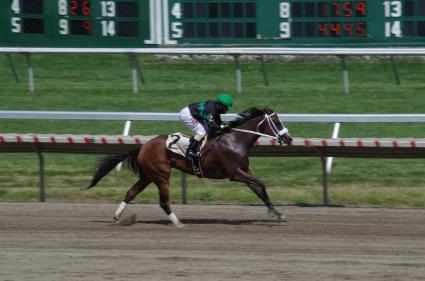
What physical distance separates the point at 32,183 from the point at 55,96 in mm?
5143

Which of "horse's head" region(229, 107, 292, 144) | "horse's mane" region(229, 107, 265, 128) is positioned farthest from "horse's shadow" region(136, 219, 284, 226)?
"horse's mane" region(229, 107, 265, 128)

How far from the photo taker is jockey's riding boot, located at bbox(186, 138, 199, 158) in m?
10.6

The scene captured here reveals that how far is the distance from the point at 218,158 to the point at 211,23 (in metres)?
8.51

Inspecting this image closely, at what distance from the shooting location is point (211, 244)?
30.5 feet

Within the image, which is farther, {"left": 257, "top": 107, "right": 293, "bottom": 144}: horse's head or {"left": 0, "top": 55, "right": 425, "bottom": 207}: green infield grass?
{"left": 0, "top": 55, "right": 425, "bottom": 207}: green infield grass

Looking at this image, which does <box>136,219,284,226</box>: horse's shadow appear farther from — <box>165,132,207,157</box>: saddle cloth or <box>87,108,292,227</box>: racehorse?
<box>165,132,207,157</box>: saddle cloth

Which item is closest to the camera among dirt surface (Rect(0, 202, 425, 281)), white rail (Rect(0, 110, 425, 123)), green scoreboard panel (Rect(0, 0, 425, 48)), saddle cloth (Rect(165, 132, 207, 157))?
dirt surface (Rect(0, 202, 425, 281))

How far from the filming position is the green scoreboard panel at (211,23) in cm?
1827

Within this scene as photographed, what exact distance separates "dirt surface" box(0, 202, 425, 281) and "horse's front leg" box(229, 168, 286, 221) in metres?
0.13

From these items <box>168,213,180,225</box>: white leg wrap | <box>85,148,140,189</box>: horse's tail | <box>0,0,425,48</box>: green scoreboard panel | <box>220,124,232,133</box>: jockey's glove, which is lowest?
<box>168,213,180,225</box>: white leg wrap

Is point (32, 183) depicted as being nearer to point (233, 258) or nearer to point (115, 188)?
point (115, 188)

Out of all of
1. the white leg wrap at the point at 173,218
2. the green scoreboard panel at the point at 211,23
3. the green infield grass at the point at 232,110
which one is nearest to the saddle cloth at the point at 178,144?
the white leg wrap at the point at 173,218

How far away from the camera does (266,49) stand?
17.8 meters

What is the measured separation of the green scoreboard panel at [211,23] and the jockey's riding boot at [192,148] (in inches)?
329
